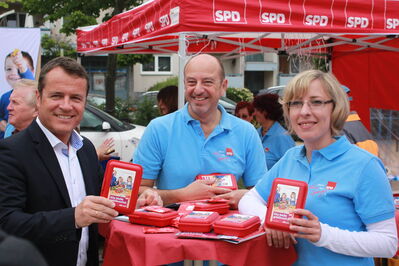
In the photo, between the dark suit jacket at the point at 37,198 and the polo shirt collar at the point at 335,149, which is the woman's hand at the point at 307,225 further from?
the dark suit jacket at the point at 37,198

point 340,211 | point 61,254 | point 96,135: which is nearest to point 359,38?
point 96,135

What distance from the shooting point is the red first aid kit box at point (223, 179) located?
287 centimetres

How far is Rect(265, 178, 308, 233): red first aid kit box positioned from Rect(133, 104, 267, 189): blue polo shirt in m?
0.90

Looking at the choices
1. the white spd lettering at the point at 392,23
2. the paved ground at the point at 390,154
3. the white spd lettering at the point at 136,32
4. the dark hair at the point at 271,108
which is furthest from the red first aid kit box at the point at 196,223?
the paved ground at the point at 390,154

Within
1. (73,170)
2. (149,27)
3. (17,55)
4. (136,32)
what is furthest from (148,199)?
(17,55)

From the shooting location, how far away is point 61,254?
7.38ft

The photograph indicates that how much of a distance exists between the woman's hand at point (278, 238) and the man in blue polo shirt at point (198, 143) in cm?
68

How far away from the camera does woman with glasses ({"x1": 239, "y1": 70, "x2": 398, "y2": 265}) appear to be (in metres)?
2.11

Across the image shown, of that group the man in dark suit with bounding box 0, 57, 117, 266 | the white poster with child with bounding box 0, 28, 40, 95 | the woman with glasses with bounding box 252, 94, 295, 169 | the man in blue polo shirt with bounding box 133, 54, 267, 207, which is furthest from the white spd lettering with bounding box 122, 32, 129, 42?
the man in dark suit with bounding box 0, 57, 117, 266

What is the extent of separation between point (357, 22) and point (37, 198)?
400cm

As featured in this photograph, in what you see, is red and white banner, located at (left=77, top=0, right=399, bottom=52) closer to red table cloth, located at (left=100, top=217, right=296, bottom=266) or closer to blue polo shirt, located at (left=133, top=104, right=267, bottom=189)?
blue polo shirt, located at (left=133, top=104, right=267, bottom=189)

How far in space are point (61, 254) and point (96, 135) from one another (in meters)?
Result: 6.53

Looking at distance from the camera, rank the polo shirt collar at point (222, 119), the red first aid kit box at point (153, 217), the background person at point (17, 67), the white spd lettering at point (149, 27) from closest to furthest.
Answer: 1. the red first aid kit box at point (153, 217)
2. the polo shirt collar at point (222, 119)
3. the white spd lettering at point (149, 27)
4. the background person at point (17, 67)

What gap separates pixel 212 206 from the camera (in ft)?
8.74
